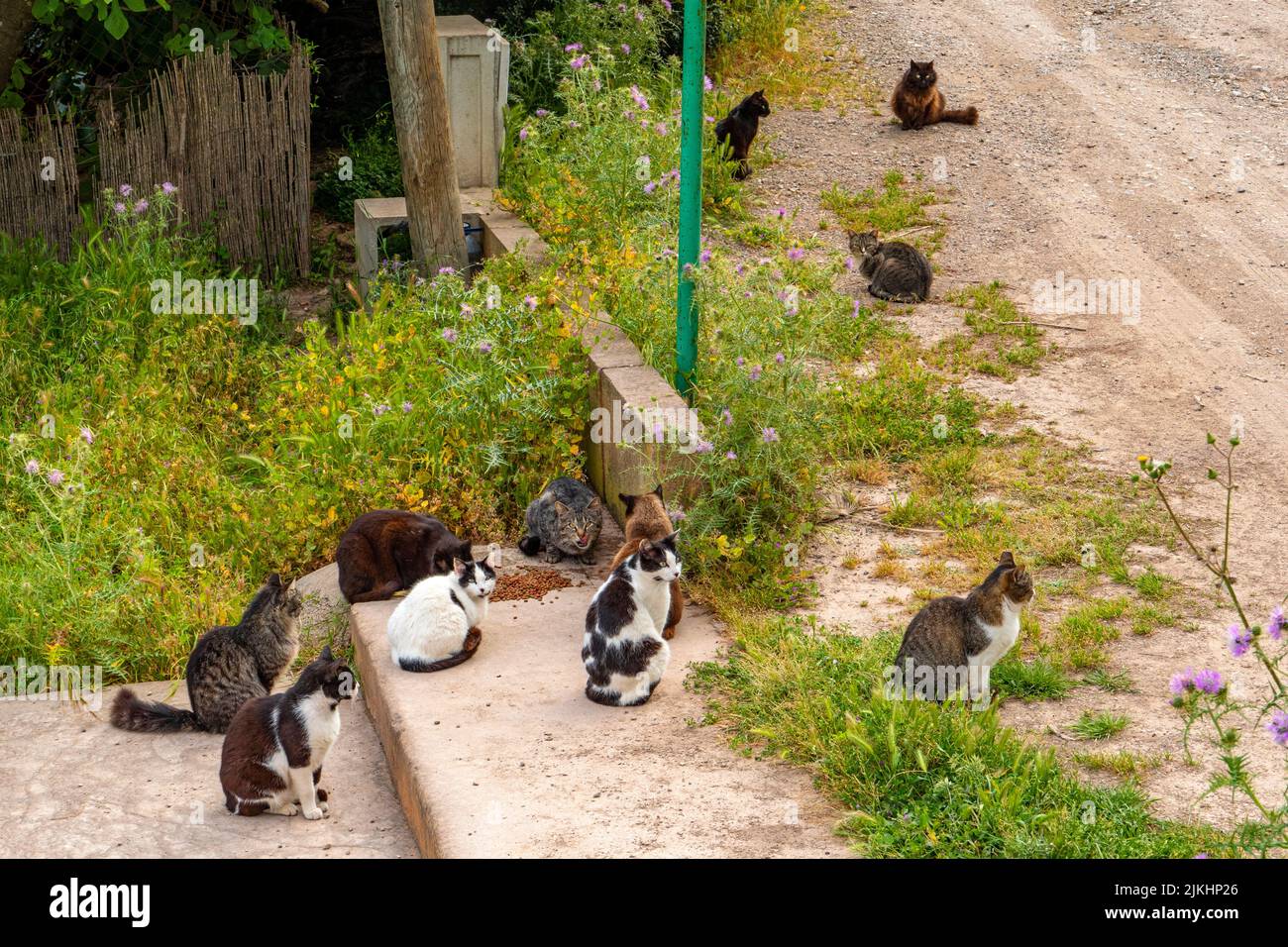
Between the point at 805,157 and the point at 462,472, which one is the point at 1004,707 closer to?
the point at 462,472

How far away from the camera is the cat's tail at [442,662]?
5.96 meters

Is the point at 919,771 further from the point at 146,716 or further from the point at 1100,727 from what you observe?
the point at 146,716

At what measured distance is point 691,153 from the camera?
6.93 metres

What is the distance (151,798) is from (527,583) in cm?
206

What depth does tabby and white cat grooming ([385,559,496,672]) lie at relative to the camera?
593cm

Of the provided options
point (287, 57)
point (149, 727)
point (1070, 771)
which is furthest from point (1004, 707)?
point (287, 57)

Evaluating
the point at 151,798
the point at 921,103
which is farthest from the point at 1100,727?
the point at 921,103

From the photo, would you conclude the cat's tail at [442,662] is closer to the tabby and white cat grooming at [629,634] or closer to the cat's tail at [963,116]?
the tabby and white cat grooming at [629,634]

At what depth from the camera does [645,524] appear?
6.41 meters

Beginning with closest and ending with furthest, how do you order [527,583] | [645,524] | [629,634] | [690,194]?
1. [629,634]
2. [645,524]
3. [527,583]
4. [690,194]

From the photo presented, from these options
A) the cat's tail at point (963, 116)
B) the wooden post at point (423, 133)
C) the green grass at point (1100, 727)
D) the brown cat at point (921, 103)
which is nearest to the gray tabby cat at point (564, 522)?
the green grass at point (1100, 727)

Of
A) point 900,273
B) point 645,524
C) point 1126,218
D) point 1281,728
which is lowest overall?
point 645,524

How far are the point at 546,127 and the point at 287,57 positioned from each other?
2.64 metres

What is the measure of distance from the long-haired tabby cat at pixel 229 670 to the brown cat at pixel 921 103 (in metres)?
8.53
